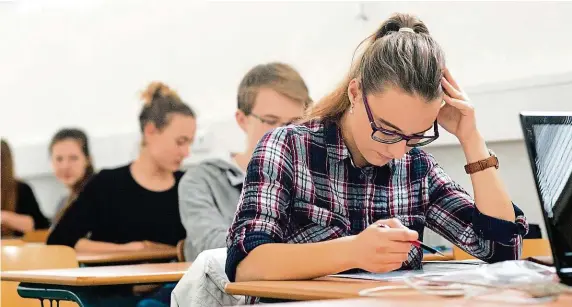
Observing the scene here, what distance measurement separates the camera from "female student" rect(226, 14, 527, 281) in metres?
1.53

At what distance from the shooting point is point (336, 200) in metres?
1.79

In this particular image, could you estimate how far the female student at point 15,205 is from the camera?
5152 millimetres

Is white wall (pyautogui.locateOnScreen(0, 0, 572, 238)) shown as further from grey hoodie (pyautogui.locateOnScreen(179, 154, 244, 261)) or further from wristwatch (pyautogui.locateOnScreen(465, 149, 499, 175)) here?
grey hoodie (pyautogui.locateOnScreen(179, 154, 244, 261))

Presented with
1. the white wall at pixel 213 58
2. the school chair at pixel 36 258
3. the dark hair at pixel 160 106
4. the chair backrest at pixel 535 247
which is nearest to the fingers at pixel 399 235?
the white wall at pixel 213 58

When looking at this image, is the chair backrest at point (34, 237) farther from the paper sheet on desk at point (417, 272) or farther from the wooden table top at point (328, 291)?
the wooden table top at point (328, 291)

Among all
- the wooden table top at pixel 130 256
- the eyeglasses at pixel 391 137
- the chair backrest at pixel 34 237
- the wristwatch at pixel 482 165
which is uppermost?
the eyeglasses at pixel 391 137

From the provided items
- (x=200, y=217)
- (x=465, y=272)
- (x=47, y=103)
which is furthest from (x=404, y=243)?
(x=47, y=103)

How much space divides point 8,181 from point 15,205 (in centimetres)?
22

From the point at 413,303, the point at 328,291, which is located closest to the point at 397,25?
the point at 328,291

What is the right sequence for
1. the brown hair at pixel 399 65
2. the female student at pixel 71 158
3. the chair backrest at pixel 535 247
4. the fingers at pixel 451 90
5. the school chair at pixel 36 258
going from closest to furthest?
1. the brown hair at pixel 399 65
2. the fingers at pixel 451 90
3. the chair backrest at pixel 535 247
4. the school chair at pixel 36 258
5. the female student at pixel 71 158

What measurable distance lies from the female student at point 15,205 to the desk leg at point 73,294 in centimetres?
305

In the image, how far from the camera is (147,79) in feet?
16.3

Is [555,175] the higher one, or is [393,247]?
[555,175]

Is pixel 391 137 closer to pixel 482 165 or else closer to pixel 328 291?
pixel 482 165
